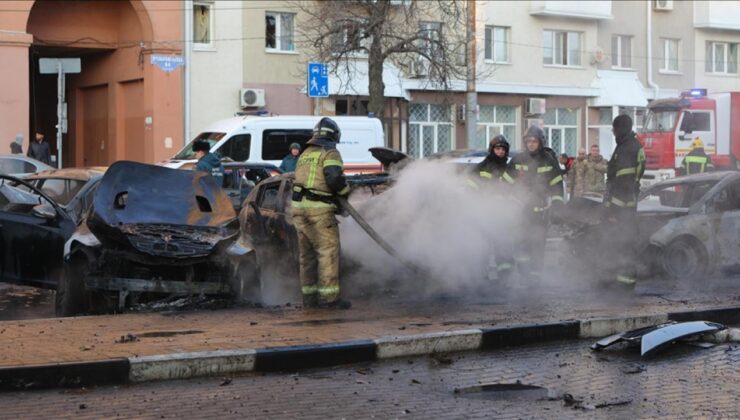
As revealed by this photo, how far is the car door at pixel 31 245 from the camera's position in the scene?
32.6ft

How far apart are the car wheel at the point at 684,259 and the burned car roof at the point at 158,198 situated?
5832 mm

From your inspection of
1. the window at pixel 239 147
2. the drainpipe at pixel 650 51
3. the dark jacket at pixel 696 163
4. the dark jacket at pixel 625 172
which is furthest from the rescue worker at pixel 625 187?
the drainpipe at pixel 650 51

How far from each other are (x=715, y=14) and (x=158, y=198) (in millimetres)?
34562

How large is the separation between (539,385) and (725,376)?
136cm

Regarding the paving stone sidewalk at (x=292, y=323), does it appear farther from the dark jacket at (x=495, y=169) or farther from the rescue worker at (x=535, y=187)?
the dark jacket at (x=495, y=169)

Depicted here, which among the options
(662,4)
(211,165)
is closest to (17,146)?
(211,165)

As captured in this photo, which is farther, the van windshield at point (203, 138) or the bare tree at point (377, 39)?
the bare tree at point (377, 39)

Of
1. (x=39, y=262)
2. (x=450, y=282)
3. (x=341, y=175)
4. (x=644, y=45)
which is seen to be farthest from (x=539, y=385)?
(x=644, y=45)

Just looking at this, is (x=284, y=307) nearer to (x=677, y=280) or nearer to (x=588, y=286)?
(x=588, y=286)

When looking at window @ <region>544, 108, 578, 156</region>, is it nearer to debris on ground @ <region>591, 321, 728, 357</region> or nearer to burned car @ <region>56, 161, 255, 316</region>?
burned car @ <region>56, 161, 255, 316</region>

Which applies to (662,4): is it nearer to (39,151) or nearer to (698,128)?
(698,128)

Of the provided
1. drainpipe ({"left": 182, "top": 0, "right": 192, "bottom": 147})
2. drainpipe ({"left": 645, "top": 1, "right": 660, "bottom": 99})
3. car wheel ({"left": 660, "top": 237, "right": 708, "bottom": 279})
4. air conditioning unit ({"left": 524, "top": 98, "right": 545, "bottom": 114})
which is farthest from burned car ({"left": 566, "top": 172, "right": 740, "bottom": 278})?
drainpipe ({"left": 645, "top": 1, "right": 660, "bottom": 99})

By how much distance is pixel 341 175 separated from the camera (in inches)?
352

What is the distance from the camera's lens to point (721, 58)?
40.3m
